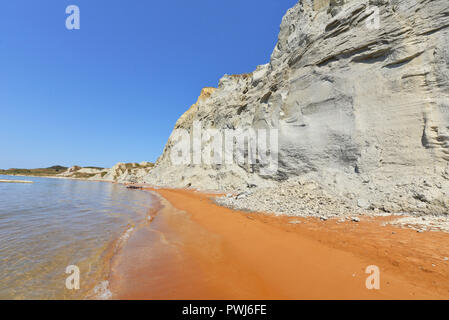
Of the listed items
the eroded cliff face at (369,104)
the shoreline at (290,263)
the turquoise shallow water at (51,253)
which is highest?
the eroded cliff face at (369,104)

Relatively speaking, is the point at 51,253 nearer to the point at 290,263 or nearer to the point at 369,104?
the point at 290,263

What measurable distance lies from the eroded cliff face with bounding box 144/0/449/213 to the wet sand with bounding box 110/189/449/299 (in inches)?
160

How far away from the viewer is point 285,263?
4418 mm

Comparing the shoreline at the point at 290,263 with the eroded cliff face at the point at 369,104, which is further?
the eroded cliff face at the point at 369,104

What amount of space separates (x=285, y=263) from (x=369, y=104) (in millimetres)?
11292

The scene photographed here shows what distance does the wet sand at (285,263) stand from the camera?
334cm

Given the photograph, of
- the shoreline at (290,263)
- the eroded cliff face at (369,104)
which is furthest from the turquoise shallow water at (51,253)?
the eroded cliff face at (369,104)

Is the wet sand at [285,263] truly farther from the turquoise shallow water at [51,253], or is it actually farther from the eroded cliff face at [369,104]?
the eroded cliff face at [369,104]

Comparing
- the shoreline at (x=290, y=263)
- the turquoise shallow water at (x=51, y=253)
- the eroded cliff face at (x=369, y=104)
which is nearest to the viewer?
the shoreline at (x=290, y=263)

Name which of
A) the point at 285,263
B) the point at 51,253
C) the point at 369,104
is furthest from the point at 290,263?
the point at 369,104

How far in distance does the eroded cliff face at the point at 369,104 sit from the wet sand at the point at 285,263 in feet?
13.3
